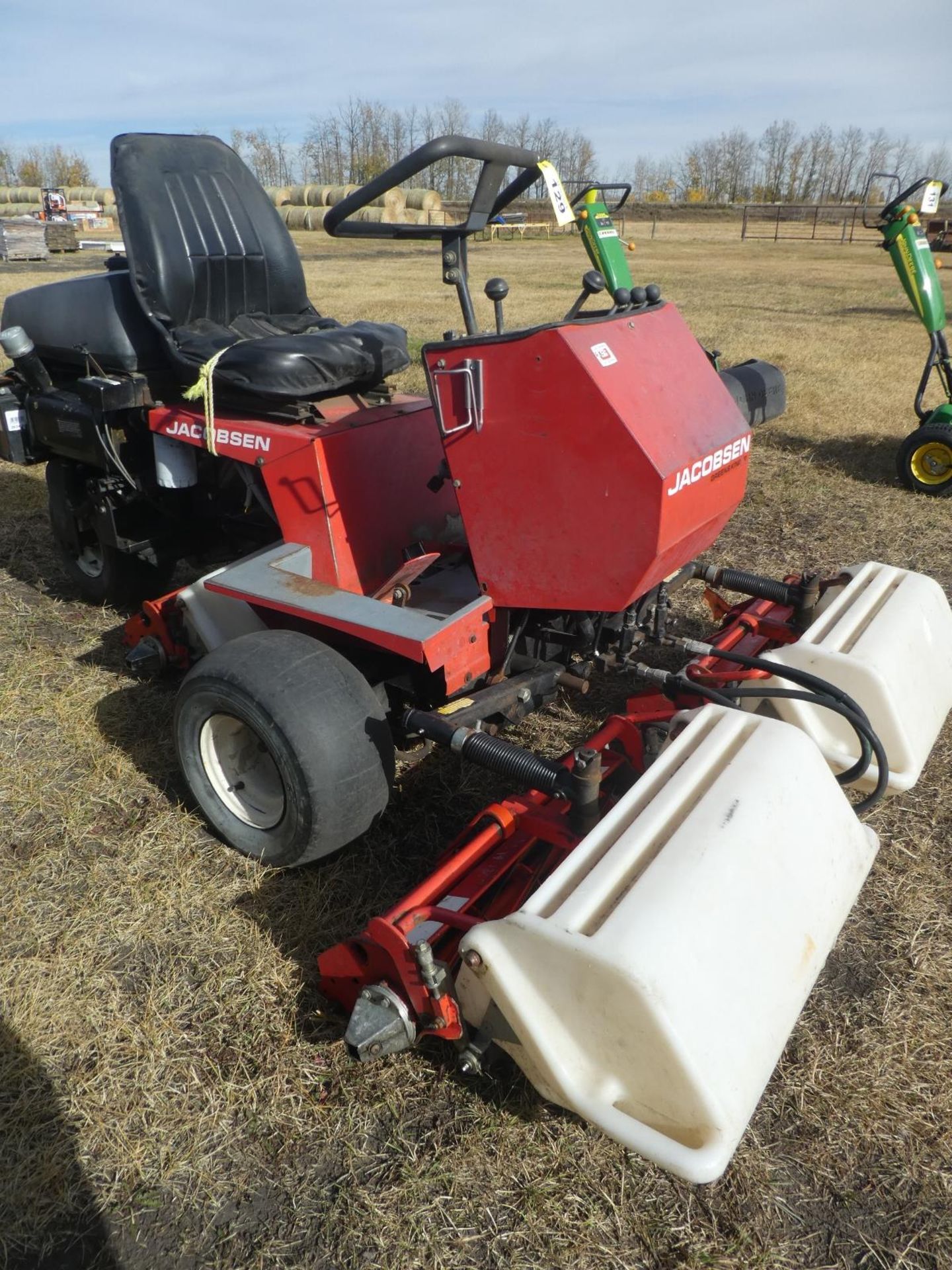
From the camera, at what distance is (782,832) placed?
1776 millimetres

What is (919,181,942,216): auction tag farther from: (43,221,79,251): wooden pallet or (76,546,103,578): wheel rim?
(43,221,79,251): wooden pallet

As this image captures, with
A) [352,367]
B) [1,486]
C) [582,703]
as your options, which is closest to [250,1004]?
[582,703]

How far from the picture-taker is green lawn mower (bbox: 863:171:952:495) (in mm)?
5109

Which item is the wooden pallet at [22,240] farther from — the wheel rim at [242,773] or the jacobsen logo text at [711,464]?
the jacobsen logo text at [711,464]

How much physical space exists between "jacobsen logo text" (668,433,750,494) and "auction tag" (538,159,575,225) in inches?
64.1

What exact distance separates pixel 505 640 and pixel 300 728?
616mm

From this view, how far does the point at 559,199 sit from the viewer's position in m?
4.25

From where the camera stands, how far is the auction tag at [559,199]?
→ 3.73 m

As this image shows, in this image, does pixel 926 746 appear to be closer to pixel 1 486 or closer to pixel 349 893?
pixel 349 893

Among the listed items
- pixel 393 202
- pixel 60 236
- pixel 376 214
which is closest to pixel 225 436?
pixel 60 236

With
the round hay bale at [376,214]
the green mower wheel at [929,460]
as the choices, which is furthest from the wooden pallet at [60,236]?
the green mower wheel at [929,460]

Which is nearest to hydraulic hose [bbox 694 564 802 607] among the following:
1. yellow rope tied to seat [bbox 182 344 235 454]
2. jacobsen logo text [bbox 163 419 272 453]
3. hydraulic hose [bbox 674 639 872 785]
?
hydraulic hose [bbox 674 639 872 785]

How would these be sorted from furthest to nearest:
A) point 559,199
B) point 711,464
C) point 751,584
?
point 559,199, point 751,584, point 711,464

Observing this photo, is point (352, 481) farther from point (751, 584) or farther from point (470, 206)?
point (751, 584)
